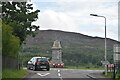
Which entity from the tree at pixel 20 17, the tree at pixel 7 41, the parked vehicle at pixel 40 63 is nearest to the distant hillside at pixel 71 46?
the parked vehicle at pixel 40 63

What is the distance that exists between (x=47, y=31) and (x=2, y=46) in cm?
6312

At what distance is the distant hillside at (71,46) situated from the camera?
77.3 metres

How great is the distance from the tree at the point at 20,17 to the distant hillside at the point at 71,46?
39734 millimetres

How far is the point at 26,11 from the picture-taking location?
3716cm

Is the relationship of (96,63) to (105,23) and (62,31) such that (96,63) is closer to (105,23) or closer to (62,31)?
(62,31)

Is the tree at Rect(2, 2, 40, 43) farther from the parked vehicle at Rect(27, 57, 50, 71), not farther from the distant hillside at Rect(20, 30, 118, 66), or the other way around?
the distant hillside at Rect(20, 30, 118, 66)

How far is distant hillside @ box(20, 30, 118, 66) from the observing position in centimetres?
7734

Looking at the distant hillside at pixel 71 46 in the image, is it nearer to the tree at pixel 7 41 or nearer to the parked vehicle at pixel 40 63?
the parked vehicle at pixel 40 63

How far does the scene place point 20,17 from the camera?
3522cm

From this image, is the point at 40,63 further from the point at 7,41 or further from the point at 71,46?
the point at 71,46

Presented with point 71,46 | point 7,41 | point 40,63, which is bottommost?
point 40,63

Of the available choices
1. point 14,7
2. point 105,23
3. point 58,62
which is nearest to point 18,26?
point 14,7

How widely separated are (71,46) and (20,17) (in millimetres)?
52933

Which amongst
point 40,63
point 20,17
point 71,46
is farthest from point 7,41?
point 71,46
